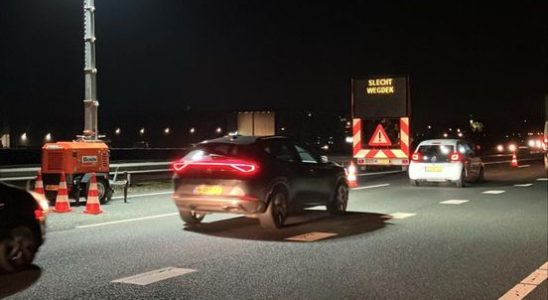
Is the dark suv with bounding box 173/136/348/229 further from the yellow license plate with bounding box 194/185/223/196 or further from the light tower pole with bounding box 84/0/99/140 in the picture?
the light tower pole with bounding box 84/0/99/140

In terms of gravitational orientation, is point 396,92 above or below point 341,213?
above

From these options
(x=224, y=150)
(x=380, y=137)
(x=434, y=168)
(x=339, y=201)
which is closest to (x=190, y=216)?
(x=224, y=150)

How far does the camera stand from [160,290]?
6.57 m

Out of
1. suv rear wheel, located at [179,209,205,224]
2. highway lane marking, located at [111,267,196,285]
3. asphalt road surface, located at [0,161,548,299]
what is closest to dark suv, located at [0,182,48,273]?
asphalt road surface, located at [0,161,548,299]

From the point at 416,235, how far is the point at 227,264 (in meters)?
→ 3.81

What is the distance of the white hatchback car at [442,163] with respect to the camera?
66.4 feet

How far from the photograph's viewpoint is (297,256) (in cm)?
862

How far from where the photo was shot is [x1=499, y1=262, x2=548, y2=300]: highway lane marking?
21.1 ft

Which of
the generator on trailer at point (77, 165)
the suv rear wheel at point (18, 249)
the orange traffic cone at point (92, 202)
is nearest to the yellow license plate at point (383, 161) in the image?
the generator on trailer at point (77, 165)

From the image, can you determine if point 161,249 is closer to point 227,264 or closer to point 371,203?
point 227,264

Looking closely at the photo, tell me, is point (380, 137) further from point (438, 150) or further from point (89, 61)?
point (89, 61)

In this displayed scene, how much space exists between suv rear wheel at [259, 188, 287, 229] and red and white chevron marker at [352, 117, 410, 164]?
11.0 m

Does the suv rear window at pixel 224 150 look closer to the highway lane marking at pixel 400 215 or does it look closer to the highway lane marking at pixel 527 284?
the highway lane marking at pixel 400 215

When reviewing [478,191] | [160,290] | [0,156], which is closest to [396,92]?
[478,191]
